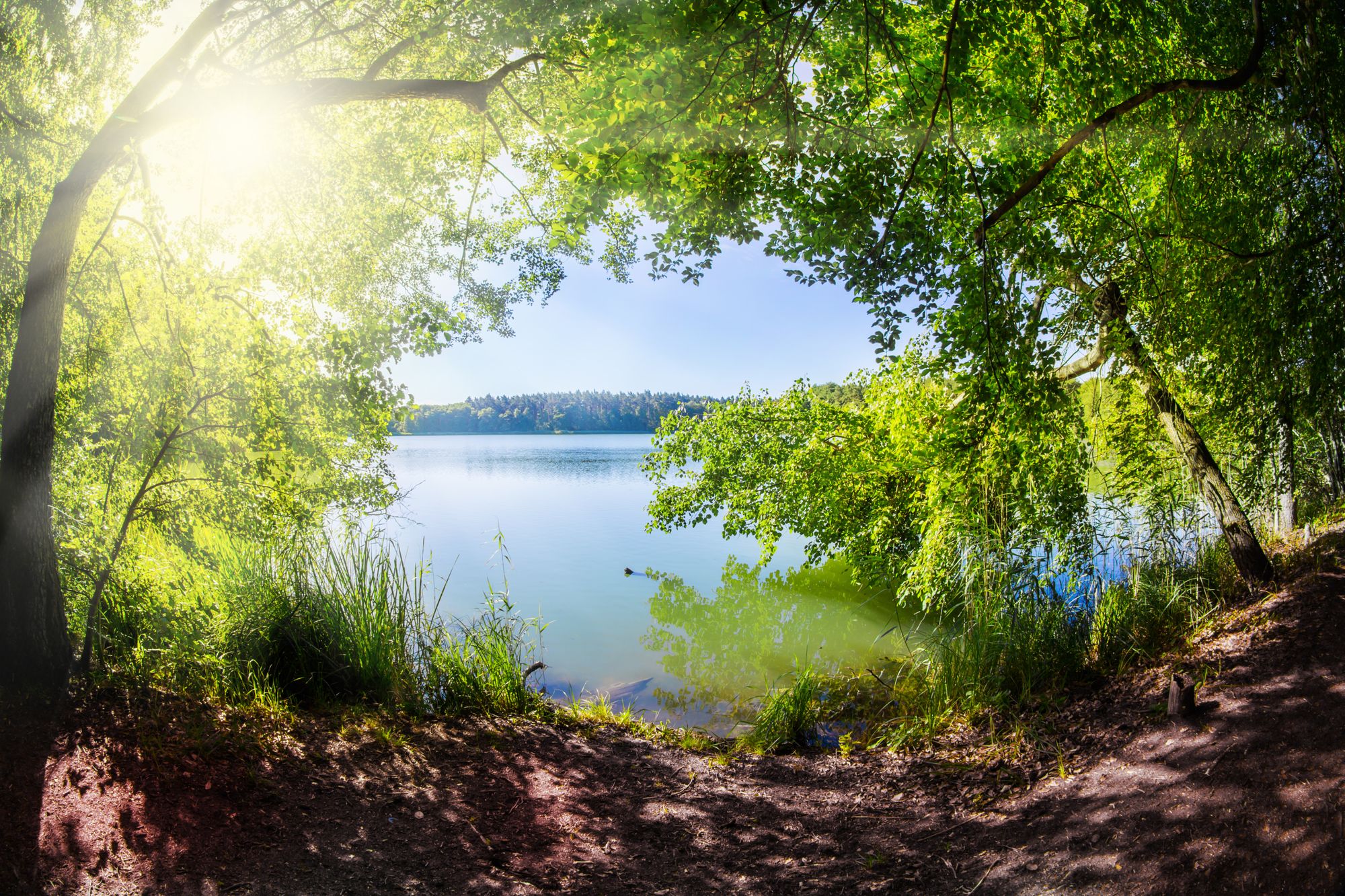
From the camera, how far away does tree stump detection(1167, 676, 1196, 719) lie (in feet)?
12.8

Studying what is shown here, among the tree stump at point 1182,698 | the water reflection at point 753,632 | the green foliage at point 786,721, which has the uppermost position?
the tree stump at point 1182,698

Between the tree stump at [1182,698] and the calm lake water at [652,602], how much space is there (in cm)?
363

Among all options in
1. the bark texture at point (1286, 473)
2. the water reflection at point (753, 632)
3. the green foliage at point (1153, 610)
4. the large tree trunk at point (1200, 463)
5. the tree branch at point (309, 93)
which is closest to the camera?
the bark texture at point (1286, 473)

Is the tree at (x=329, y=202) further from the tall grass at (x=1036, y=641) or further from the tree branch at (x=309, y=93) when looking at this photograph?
the tall grass at (x=1036, y=641)

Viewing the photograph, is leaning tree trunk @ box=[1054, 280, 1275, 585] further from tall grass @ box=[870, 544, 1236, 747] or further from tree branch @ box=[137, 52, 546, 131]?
tree branch @ box=[137, 52, 546, 131]

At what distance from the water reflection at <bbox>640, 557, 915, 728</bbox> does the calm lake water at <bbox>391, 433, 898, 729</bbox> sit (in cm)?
3

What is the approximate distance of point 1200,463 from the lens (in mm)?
5883

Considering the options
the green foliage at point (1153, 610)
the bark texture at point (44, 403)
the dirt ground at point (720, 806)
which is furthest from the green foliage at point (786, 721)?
the bark texture at point (44, 403)

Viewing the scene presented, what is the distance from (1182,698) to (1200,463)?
2852mm

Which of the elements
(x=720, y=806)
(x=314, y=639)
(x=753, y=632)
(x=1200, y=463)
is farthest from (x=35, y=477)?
(x=1200, y=463)

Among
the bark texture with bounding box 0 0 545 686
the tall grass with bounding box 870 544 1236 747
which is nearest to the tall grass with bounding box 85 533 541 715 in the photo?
the bark texture with bounding box 0 0 545 686

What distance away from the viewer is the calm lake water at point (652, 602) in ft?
26.3

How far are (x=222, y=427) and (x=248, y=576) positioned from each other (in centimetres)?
131

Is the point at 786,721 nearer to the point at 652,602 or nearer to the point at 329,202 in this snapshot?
the point at 652,602
